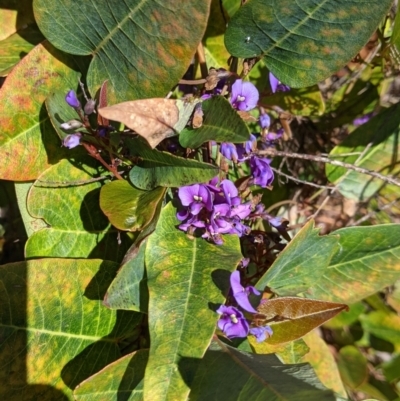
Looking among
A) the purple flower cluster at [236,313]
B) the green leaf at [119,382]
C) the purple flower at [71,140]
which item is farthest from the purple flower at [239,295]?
the purple flower at [71,140]

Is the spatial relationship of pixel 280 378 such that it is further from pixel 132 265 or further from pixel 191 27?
pixel 191 27

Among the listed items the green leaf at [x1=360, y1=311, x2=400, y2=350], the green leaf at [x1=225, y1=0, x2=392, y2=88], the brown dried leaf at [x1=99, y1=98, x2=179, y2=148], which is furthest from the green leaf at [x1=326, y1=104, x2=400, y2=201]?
the brown dried leaf at [x1=99, y1=98, x2=179, y2=148]

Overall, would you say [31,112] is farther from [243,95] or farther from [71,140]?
[243,95]

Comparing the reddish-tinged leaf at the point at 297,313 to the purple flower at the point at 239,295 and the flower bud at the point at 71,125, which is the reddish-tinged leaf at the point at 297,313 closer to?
the purple flower at the point at 239,295

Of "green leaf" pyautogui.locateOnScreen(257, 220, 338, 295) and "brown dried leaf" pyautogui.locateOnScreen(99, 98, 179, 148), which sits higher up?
"brown dried leaf" pyautogui.locateOnScreen(99, 98, 179, 148)

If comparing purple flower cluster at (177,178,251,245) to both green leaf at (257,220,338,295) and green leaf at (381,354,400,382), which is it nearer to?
green leaf at (257,220,338,295)

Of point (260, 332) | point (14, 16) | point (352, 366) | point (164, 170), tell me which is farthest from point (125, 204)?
point (352, 366)
